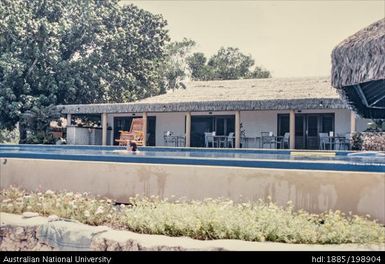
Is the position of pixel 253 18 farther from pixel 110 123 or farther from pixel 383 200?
pixel 383 200

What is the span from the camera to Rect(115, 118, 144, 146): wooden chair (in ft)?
69.0

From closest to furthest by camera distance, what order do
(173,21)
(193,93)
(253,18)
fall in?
(193,93), (253,18), (173,21)

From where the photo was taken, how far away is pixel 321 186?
6484mm

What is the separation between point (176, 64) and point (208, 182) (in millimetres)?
43969

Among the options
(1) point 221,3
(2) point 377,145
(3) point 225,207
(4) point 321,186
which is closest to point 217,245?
(3) point 225,207

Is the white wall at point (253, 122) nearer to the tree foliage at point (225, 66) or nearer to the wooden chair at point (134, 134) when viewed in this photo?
the wooden chair at point (134, 134)

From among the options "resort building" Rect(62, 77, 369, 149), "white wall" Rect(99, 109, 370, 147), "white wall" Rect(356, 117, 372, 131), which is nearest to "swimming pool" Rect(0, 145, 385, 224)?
"resort building" Rect(62, 77, 369, 149)

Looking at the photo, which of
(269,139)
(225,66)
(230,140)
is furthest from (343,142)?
(225,66)

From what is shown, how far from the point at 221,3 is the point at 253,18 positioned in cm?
536

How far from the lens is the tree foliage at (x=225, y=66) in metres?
47.5

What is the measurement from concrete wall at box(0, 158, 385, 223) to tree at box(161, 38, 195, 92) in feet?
132

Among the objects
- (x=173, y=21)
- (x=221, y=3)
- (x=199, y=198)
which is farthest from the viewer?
(x=173, y=21)

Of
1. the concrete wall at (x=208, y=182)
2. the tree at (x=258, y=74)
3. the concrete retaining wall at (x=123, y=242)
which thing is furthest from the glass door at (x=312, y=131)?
the tree at (x=258, y=74)

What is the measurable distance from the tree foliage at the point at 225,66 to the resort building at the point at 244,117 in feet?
74.1
